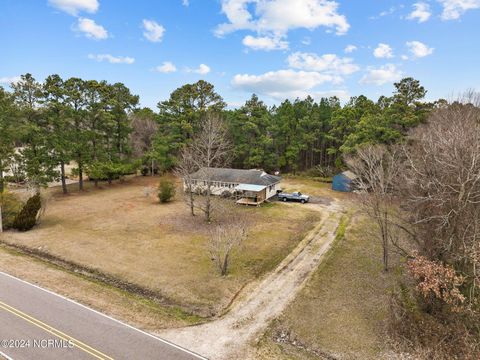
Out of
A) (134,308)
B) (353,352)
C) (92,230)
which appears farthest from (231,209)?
(353,352)

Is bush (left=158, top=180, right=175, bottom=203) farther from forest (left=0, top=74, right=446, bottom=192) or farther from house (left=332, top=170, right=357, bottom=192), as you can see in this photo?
house (left=332, top=170, right=357, bottom=192)

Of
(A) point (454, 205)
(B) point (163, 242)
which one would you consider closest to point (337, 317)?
(A) point (454, 205)

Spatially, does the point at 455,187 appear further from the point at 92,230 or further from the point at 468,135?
the point at 92,230

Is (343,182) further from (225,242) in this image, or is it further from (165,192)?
(225,242)

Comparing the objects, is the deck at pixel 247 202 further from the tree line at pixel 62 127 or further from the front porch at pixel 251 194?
the tree line at pixel 62 127

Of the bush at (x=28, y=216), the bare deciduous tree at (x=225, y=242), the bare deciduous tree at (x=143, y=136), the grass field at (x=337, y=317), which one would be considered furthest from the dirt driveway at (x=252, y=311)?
the bare deciduous tree at (x=143, y=136)

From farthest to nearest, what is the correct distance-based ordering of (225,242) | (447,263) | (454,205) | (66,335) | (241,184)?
(241,184)
(225,242)
(447,263)
(454,205)
(66,335)

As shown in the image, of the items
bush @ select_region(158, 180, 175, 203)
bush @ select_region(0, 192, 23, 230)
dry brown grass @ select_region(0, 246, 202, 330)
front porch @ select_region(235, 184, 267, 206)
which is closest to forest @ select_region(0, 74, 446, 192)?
bush @ select_region(0, 192, 23, 230)
